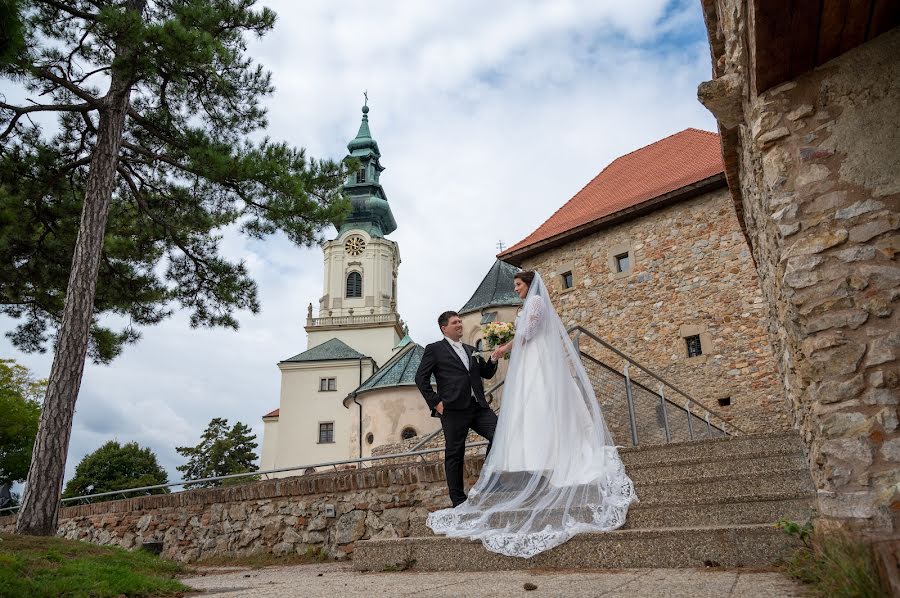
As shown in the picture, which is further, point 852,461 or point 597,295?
point 597,295

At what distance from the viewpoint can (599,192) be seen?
18266 mm

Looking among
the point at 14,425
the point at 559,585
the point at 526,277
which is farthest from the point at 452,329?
the point at 14,425

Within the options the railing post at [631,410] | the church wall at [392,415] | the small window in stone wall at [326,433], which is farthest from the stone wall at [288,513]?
the small window in stone wall at [326,433]

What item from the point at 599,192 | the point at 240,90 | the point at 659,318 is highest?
the point at 599,192

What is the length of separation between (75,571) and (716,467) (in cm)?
474

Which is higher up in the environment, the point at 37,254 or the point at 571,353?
the point at 37,254

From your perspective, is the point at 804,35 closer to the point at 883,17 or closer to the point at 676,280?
the point at 883,17

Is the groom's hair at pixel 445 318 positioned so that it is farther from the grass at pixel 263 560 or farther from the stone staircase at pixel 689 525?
the grass at pixel 263 560

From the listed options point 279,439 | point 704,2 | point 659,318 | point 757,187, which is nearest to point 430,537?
point 757,187

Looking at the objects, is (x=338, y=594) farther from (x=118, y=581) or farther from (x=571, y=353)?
(x=571, y=353)

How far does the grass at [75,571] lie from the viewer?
3771 mm

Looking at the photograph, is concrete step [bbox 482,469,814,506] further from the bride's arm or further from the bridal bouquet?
the bridal bouquet

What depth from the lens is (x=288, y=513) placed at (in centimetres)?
743

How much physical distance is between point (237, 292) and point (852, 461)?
1031 centimetres
